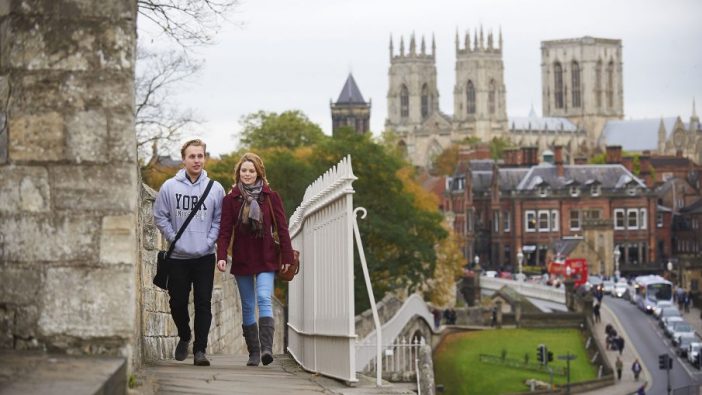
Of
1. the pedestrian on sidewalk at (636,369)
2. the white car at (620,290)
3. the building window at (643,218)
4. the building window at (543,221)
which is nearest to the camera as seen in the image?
the pedestrian on sidewalk at (636,369)

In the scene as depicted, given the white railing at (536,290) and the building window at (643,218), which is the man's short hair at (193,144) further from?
the building window at (643,218)

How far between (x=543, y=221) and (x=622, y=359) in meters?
73.9

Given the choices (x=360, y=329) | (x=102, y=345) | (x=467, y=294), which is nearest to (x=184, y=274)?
(x=102, y=345)

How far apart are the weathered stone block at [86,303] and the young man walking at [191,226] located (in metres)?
3.03

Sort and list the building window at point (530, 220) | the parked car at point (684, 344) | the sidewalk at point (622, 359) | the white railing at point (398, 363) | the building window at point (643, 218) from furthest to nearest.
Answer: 1. the building window at point (530, 220)
2. the building window at point (643, 218)
3. the parked car at point (684, 344)
4. the sidewalk at point (622, 359)
5. the white railing at point (398, 363)

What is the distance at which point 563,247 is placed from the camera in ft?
439

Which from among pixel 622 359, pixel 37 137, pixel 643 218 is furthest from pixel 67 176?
pixel 643 218

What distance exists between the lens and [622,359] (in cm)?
6800

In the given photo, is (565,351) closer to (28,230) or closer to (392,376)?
(392,376)

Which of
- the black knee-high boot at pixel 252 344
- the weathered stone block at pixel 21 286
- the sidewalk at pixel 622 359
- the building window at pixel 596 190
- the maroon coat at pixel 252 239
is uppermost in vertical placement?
the building window at pixel 596 190

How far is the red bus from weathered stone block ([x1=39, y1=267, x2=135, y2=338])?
309ft

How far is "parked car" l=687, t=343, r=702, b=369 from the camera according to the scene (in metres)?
66.4

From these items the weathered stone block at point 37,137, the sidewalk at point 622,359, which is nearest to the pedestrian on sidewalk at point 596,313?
the sidewalk at point 622,359

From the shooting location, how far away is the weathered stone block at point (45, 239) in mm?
8719
